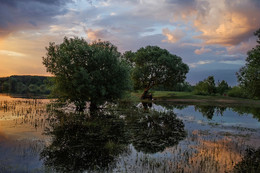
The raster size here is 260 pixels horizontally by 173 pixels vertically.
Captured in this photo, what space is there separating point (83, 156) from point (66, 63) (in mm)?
20518

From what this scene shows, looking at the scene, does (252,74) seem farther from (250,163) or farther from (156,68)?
(156,68)

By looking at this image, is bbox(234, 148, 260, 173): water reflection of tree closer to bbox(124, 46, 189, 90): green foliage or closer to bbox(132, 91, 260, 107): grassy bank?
bbox(132, 91, 260, 107): grassy bank

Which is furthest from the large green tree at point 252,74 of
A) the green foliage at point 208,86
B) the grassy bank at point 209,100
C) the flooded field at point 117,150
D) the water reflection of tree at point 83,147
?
the green foliage at point 208,86

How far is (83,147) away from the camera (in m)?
13.8

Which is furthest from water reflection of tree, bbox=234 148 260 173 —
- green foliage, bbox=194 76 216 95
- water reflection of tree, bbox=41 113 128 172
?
green foliage, bbox=194 76 216 95

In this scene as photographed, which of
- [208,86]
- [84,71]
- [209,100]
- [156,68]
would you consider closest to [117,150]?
[84,71]

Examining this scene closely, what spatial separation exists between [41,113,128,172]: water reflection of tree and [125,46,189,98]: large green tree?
47110 mm

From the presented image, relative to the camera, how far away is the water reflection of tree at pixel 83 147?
1081cm

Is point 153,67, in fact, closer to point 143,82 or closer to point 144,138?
point 143,82

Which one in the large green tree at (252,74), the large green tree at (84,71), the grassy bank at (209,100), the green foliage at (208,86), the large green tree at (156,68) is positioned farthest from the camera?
the green foliage at (208,86)

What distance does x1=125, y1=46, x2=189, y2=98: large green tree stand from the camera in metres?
66.0

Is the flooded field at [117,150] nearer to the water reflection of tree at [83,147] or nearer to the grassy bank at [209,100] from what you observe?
the water reflection of tree at [83,147]

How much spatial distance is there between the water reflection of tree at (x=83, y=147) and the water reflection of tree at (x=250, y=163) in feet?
23.6

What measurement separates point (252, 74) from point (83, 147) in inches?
830
